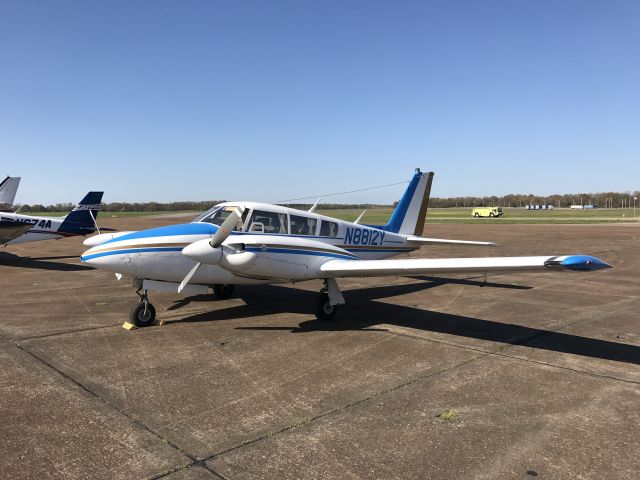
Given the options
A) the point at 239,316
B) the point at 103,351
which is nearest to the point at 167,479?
the point at 103,351

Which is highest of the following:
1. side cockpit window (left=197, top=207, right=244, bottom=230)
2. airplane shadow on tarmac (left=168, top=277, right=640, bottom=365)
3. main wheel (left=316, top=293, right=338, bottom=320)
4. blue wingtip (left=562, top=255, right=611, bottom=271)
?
side cockpit window (left=197, top=207, right=244, bottom=230)

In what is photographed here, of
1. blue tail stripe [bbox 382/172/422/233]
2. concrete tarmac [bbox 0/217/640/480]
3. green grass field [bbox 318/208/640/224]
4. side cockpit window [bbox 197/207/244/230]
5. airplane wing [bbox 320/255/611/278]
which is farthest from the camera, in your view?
green grass field [bbox 318/208/640/224]

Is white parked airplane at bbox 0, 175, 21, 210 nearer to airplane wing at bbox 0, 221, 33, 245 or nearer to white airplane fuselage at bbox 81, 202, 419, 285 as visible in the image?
airplane wing at bbox 0, 221, 33, 245

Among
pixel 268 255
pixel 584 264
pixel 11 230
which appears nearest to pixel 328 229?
pixel 268 255

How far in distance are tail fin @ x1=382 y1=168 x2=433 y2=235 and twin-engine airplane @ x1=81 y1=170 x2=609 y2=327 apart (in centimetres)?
465

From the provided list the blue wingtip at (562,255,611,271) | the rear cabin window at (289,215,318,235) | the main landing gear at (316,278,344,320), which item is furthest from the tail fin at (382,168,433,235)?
the blue wingtip at (562,255,611,271)

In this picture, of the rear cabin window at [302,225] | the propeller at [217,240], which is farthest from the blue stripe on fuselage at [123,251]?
Result: the rear cabin window at [302,225]

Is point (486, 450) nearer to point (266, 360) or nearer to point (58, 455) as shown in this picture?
point (266, 360)

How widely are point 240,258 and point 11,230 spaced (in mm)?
15395

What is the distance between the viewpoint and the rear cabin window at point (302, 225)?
1040 cm

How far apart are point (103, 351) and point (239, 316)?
128 inches

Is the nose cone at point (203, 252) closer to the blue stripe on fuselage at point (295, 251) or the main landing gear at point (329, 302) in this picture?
the blue stripe on fuselage at point (295, 251)

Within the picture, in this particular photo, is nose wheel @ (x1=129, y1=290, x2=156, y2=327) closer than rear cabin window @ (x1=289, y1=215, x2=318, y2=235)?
Yes

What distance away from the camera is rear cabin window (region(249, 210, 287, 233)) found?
9.66 m
